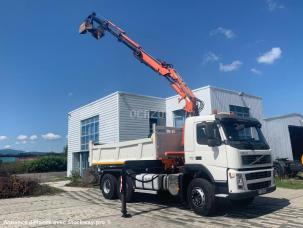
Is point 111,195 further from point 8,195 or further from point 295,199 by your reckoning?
point 295,199

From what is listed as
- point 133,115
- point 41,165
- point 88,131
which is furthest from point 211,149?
point 41,165

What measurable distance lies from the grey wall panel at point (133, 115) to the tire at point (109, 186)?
8.21 metres

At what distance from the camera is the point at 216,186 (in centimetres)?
909

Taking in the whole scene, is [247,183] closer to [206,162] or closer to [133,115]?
[206,162]

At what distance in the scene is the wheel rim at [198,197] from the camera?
9.25 metres

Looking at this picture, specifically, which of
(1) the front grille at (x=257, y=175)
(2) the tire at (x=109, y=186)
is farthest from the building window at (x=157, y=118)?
(1) the front grille at (x=257, y=175)

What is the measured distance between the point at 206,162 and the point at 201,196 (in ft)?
3.17

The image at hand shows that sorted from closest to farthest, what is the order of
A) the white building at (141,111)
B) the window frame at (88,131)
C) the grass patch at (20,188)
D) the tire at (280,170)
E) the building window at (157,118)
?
1. the grass patch at (20,188)
2. the tire at (280,170)
3. the white building at (141,111)
4. the building window at (157,118)
5. the window frame at (88,131)

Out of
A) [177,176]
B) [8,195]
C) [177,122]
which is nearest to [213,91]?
[177,122]

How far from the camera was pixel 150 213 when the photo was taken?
32.8 feet

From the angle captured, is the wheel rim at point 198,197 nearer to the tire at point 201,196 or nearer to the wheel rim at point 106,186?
the tire at point 201,196

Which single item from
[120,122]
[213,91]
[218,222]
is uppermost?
[213,91]

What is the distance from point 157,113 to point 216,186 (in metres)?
15.0

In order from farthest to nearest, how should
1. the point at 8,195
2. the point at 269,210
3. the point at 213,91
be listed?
the point at 213,91 < the point at 8,195 < the point at 269,210
